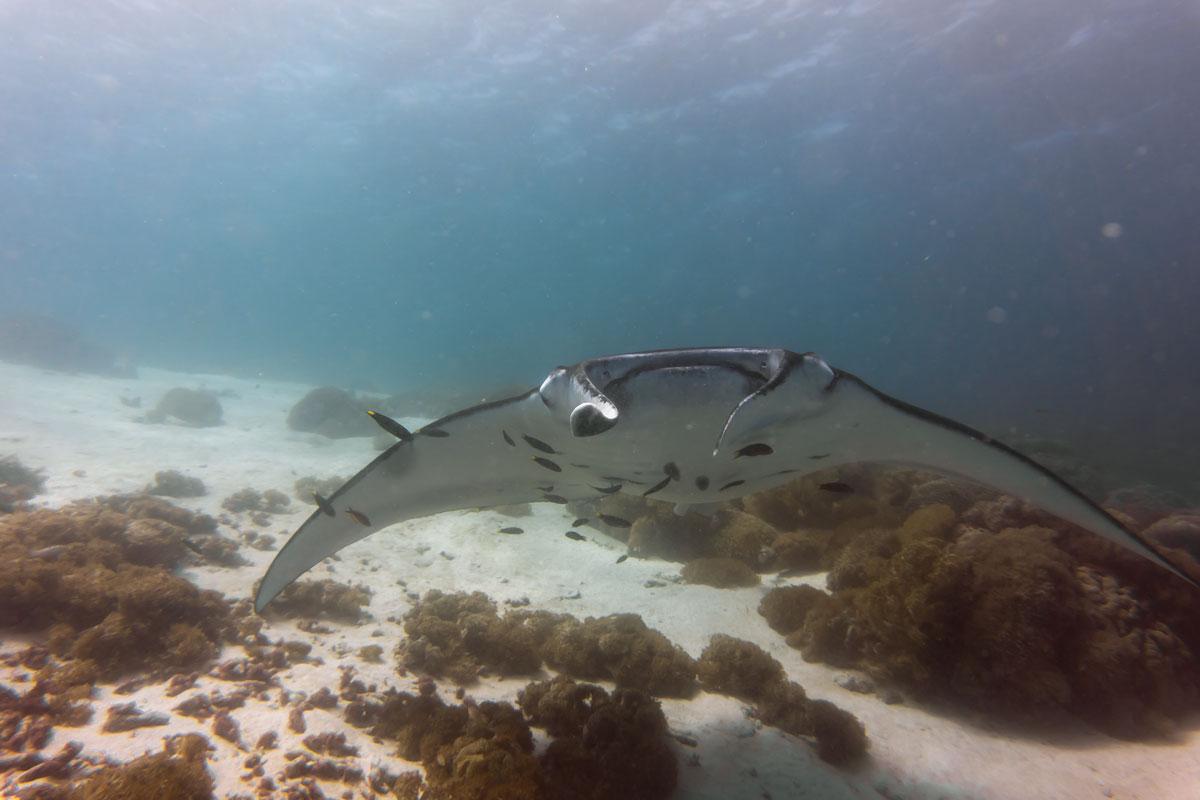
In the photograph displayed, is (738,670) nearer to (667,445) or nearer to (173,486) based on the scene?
(667,445)

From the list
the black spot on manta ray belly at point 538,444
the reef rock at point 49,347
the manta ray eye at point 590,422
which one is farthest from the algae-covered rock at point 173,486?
the reef rock at point 49,347

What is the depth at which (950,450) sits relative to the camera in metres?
2.99

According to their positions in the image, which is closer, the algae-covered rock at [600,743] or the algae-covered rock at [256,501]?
the algae-covered rock at [600,743]

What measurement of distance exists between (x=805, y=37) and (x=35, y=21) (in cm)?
4325

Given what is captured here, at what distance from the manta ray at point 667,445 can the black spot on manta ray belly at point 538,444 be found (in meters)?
0.02

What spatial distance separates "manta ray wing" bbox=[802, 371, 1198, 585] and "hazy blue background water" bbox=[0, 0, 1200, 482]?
27940 millimetres

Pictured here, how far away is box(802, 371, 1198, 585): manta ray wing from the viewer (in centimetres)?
261

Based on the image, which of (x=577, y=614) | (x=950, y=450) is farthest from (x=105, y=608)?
(x=950, y=450)

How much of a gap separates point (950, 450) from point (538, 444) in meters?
2.63

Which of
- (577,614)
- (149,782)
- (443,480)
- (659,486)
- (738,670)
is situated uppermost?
(659,486)

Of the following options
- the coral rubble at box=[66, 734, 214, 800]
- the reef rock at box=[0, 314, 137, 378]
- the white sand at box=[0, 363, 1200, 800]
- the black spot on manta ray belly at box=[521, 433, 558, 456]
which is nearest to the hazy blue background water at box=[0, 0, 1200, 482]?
the reef rock at box=[0, 314, 137, 378]

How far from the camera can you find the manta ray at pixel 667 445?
2307 mm

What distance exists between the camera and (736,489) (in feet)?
12.8

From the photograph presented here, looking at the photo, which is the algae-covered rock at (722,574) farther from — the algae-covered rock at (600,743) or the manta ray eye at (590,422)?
the manta ray eye at (590,422)
